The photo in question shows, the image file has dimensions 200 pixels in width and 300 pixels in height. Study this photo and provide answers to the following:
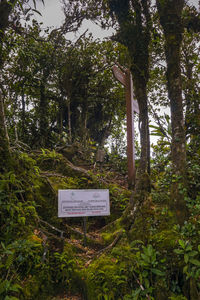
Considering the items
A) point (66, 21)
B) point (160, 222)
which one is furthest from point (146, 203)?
point (66, 21)

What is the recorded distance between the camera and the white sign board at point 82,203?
3.78 m

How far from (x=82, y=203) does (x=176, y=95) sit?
243cm

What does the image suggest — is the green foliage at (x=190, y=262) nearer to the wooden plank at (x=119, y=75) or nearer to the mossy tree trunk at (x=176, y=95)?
the mossy tree trunk at (x=176, y=95)

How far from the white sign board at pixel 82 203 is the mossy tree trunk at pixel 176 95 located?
124 cm

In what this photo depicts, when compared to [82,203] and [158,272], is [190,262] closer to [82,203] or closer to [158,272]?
[158,272]

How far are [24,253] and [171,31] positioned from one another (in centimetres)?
429

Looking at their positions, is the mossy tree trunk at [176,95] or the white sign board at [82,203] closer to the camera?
the mossy tree trunk at [176,95]

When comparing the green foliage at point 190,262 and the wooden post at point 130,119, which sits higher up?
the wooden post at point 130,119

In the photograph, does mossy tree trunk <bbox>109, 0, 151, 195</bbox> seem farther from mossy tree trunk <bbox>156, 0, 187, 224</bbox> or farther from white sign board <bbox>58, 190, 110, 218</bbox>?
white sign board <bbox>58, 190, 110, 218</bbox>

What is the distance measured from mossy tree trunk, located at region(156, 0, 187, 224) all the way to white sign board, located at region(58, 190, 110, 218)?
48.8 inches

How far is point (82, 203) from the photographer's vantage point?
3.91 m

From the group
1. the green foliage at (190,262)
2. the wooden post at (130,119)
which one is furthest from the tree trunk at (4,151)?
the wooden post at (130,119)

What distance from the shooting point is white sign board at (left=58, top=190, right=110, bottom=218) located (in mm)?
3779

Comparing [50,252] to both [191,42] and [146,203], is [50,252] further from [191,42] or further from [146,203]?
[191,42]
